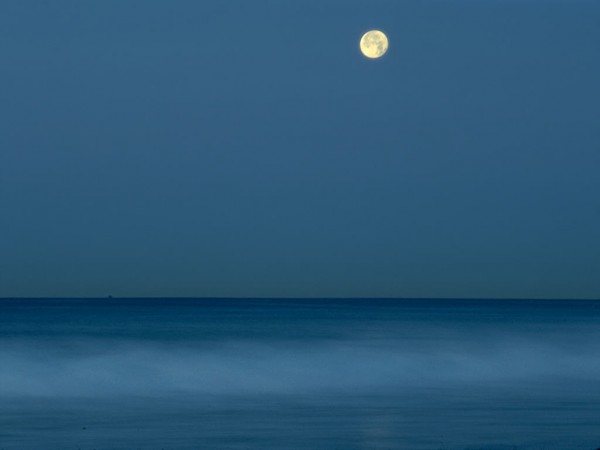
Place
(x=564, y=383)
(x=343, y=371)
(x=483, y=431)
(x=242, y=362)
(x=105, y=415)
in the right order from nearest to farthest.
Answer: (x=483, y=431) → (x=105, y=415) → (x=564, y=383) → (x=343, y=371) → (x=242, y=362)

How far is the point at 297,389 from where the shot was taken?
2564 cm

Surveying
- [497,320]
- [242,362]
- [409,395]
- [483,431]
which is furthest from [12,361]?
[497,320]

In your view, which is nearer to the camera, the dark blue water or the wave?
the dark blue water

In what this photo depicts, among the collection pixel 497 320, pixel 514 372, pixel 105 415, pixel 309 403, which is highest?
pixel 497 320

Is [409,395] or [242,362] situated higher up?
[242,362]

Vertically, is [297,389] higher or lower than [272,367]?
lower

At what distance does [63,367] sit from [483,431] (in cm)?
1900

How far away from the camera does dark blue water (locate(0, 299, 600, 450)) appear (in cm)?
1512

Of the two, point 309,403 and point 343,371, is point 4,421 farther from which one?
point 343,371

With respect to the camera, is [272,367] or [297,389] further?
[272,367]

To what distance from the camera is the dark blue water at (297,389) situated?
15.1m

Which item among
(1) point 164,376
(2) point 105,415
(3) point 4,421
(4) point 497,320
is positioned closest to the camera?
(3) point 4,421

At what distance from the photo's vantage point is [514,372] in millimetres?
30953

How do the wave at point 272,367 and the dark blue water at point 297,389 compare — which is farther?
the wave at point 272,367
